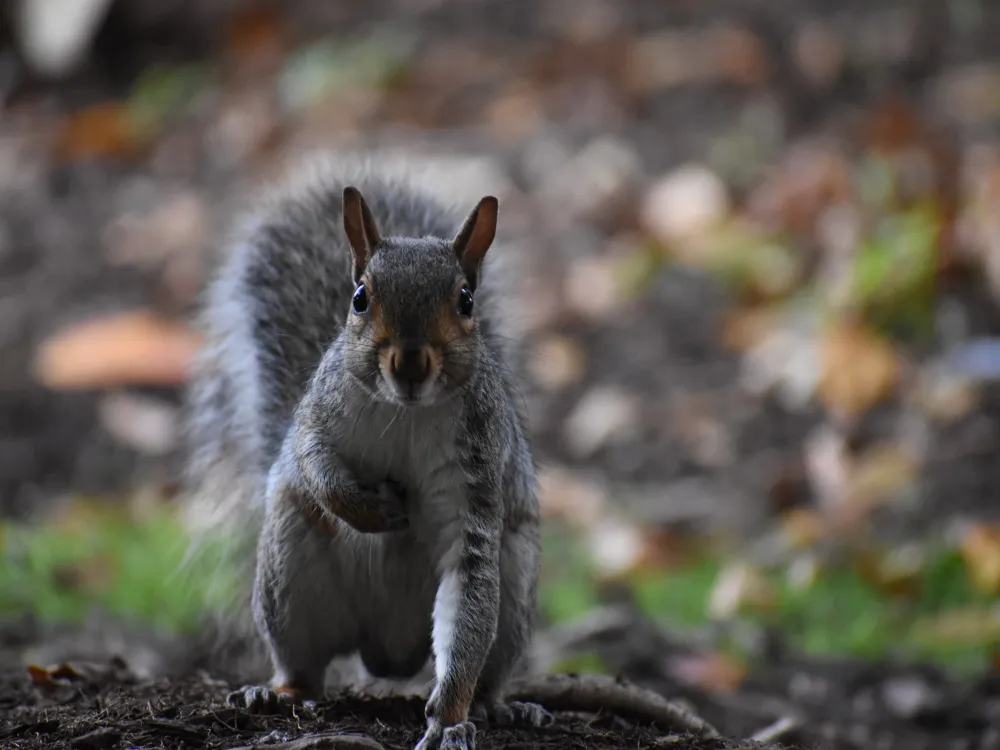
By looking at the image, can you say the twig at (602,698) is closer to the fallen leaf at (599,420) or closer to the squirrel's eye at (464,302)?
the squirrel's eye at (464,302)

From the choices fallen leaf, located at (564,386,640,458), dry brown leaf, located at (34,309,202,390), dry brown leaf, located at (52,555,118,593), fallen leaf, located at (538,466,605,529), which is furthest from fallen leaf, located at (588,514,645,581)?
dry brown leaf, located at (34,309,202,390)

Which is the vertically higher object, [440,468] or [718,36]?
[718,36]

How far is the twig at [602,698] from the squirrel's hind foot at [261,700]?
1.41 ft

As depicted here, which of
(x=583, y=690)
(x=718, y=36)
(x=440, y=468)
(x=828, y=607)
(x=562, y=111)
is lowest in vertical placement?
(x=583, y=690)

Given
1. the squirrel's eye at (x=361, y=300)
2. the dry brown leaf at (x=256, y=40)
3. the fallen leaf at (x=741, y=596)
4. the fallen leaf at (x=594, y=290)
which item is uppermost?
the dry brown leaf at (x=256, y=40)

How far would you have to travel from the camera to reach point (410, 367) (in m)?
2.19

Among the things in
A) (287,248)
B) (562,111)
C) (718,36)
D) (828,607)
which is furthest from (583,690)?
(718,36)

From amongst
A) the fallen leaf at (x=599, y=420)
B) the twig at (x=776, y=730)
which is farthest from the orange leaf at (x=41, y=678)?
the fallen leaf at (x=599, y=420)

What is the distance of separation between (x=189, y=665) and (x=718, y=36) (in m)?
4.90

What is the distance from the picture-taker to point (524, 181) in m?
6.66

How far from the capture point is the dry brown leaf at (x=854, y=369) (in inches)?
199

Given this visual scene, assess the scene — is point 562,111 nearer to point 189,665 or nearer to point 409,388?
point 189,665

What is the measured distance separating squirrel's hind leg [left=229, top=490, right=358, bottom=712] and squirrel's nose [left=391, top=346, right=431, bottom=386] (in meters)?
0.45

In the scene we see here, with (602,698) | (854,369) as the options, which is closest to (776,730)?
(602,698)
